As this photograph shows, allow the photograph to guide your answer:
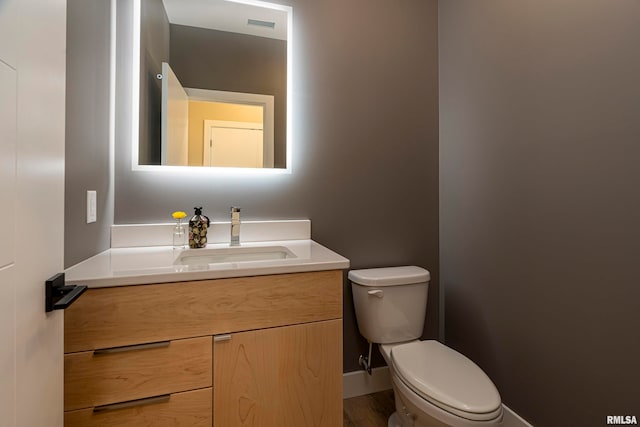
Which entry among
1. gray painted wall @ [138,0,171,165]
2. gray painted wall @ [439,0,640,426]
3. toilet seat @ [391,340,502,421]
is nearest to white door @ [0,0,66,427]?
gray painted wall @ [138,0,171,165]

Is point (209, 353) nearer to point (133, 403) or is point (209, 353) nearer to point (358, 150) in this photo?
point (133, 403)

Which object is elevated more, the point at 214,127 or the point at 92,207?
the point at 214,127

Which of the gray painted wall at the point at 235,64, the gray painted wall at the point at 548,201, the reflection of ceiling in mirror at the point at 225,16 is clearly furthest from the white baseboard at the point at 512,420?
the reflection of ceiling in mirror at the point at 225,16

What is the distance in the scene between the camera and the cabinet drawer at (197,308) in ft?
2.76

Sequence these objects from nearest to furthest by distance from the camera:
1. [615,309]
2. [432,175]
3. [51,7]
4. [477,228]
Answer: [51,7] < [615,309] < [477,228] < [432,175]

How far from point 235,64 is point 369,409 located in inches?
76.9

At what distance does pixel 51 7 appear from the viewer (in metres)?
0.63

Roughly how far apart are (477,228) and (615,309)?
640 millimetres

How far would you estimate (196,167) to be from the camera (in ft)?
4.72

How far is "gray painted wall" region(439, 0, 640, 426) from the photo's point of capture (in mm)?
1007

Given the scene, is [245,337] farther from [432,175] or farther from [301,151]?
[432,175]

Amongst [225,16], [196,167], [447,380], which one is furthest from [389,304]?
[225,16]

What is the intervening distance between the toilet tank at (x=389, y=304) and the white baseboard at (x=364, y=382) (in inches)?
12.8

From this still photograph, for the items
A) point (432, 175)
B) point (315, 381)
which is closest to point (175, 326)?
point (315, 381)
